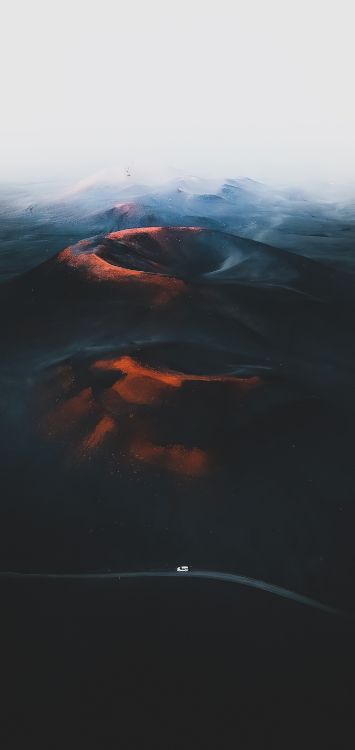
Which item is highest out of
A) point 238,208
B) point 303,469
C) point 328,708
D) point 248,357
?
point 238,208

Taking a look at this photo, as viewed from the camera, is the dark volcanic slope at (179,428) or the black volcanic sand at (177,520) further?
the dark volcanic slope at (179,428)

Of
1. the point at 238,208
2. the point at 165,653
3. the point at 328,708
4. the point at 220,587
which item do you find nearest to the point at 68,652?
the point at 165,653

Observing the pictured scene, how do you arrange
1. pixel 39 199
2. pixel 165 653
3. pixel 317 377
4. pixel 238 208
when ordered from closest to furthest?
pixel 165 653
pixel 317 377
pixel 238 208
pixel 39 199

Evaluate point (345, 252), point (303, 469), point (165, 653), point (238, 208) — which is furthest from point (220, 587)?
point (238, 208)

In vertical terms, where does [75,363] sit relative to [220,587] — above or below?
above

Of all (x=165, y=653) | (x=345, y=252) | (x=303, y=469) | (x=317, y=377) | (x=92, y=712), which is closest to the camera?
(x=92, y=712)

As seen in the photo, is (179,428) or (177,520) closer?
(177,520)

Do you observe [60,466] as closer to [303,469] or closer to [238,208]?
[303,469]

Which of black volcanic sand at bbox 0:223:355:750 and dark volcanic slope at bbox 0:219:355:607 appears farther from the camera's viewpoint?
dark volcanic slope at bbox 0:219:355:607

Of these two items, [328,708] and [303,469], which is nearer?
[328,708]

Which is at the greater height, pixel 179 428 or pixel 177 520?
pixel 179 428
